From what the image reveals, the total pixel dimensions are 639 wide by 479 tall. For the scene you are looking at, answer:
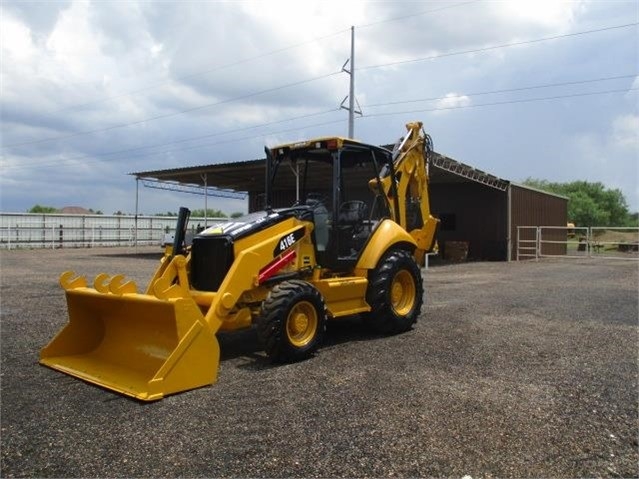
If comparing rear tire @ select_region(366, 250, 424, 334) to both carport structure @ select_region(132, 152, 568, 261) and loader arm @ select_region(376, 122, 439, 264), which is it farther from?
carport structure @ select_region(132, 152, 568, 261)

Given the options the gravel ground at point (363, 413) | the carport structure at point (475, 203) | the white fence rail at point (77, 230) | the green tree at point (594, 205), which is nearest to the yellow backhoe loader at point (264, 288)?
the gravel ground at point (363, 413)

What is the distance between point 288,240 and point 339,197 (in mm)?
1070

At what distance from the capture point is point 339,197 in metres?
7.51

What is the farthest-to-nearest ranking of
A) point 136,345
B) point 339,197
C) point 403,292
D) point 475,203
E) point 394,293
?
point 475,203
point 403,292
point 394,293
point 339,197
point 136,345

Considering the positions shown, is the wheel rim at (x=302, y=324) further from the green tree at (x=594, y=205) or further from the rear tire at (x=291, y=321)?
the green tree at (x=594, y=205)

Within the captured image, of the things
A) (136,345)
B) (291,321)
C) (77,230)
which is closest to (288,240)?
(291,321)

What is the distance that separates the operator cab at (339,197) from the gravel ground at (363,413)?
1.26 meters

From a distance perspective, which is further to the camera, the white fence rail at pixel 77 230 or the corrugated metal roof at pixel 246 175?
the white fence rail at pixel 77 230

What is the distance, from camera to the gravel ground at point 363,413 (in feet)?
12.5

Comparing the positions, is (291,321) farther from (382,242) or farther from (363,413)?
(382,242)

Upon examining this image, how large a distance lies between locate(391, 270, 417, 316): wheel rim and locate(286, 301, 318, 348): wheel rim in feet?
6.45

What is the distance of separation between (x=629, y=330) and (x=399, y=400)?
496 cm

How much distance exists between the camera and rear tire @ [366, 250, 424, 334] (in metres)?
7.75

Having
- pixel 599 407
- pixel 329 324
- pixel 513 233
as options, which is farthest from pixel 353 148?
pixel 513 233
